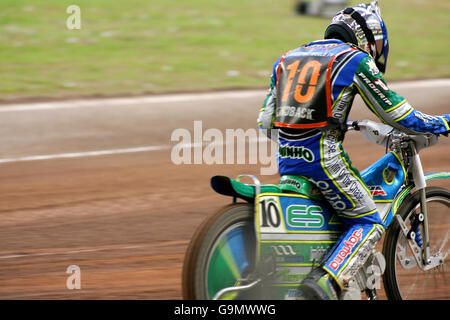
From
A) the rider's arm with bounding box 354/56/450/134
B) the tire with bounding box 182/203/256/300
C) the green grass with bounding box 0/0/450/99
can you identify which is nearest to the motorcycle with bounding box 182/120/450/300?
the tire with bounding box 182/203/256/300

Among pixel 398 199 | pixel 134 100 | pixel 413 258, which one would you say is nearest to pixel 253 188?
pixel 398 199

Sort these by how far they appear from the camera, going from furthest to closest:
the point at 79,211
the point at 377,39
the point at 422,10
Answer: the point at 422,10 → the point at 79,211 → the point at 377,39

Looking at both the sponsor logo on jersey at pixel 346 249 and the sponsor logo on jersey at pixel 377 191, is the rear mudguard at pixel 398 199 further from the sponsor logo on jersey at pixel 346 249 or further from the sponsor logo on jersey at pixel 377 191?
the sponsor logo on jersey at pixel 346 249

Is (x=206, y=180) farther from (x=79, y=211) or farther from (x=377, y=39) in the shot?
(x=377, y=39)

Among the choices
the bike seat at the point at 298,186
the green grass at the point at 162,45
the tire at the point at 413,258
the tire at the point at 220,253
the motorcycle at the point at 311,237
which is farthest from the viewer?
the green grass at the point at 162,45

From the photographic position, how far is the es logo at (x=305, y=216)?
4.14 meters

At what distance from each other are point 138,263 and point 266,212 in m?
2.11

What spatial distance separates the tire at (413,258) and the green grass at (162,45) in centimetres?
894

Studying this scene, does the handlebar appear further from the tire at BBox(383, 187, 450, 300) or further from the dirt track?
the dirt track

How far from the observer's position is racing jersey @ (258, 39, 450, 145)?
4102 millimetres

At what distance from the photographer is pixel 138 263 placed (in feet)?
19.2

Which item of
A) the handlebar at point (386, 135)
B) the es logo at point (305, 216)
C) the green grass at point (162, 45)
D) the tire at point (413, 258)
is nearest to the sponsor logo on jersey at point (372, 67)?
the handlebar at point (386, 135)

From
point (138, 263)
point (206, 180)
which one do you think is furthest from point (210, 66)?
point (138, 263)

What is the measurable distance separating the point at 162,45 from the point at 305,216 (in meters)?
13.4
